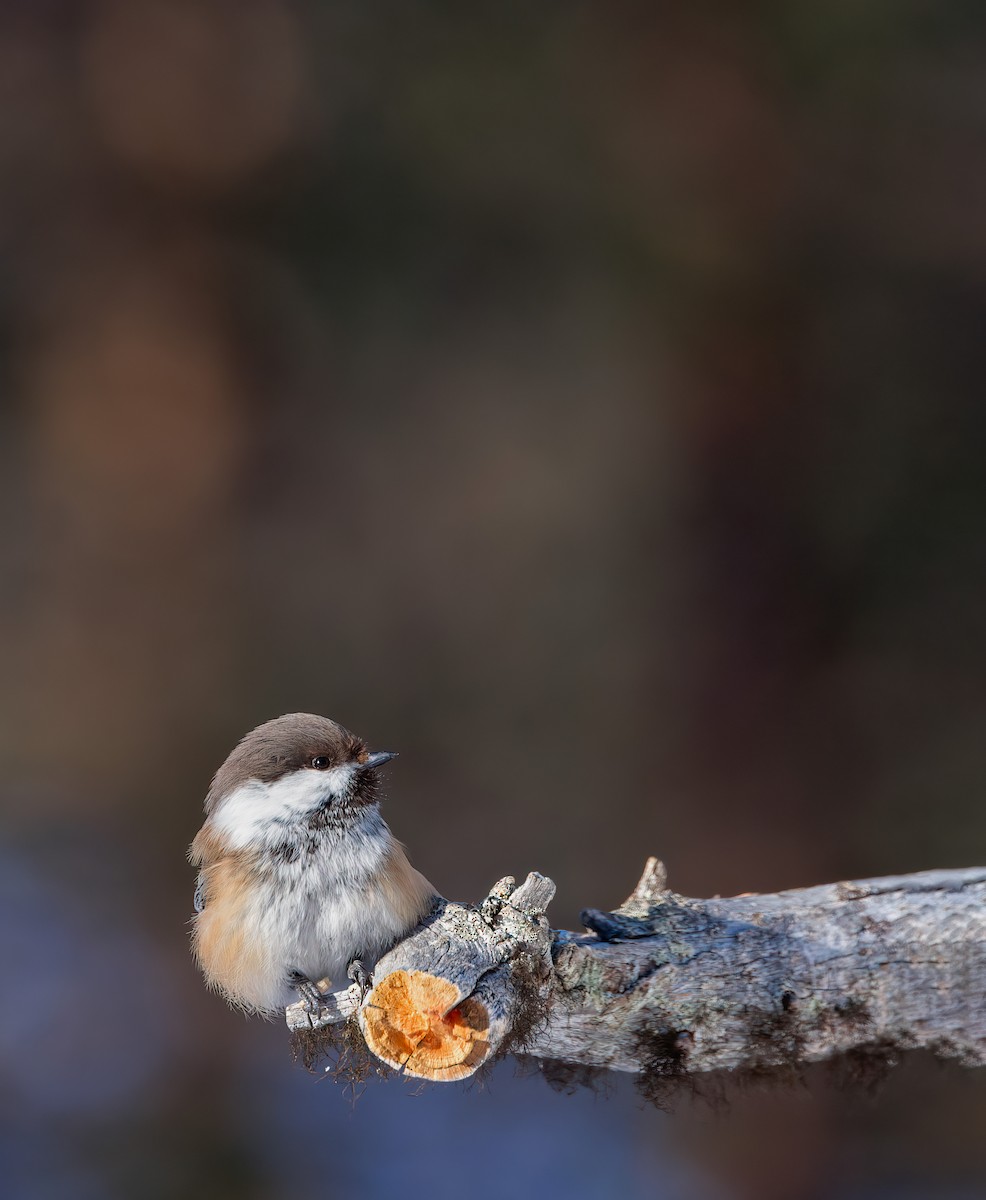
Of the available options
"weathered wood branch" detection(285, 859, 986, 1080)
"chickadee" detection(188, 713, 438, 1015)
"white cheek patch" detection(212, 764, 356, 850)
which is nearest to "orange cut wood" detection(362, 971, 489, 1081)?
"weathered wood branch" detection(285, 859, 986, 1080)

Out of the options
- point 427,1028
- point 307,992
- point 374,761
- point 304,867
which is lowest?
point 427,1028

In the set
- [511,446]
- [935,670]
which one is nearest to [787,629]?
[935,670]

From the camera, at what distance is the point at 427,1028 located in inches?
48.7

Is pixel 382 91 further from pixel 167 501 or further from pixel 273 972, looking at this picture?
pixel 273 972

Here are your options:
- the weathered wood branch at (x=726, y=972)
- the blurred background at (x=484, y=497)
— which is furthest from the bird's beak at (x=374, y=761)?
the blurred background at (x=484, y=497)

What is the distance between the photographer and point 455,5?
340cm

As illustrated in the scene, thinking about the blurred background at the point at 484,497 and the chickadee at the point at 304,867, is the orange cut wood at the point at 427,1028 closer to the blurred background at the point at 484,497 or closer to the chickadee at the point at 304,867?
the chickadee at the point at 304,867

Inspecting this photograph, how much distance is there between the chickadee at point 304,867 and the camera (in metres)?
1.42

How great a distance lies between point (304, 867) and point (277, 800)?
0.10m

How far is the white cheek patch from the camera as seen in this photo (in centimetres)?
144

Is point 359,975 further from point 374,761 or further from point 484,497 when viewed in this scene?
point 484,497

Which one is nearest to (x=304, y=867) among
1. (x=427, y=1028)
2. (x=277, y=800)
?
(x=277, y=800)

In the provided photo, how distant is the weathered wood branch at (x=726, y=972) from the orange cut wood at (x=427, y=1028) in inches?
1.4

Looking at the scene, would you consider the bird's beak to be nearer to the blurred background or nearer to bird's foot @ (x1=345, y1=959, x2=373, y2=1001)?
bird's foot @ (x1=345, y1=959, x2=373, y2=1001)
